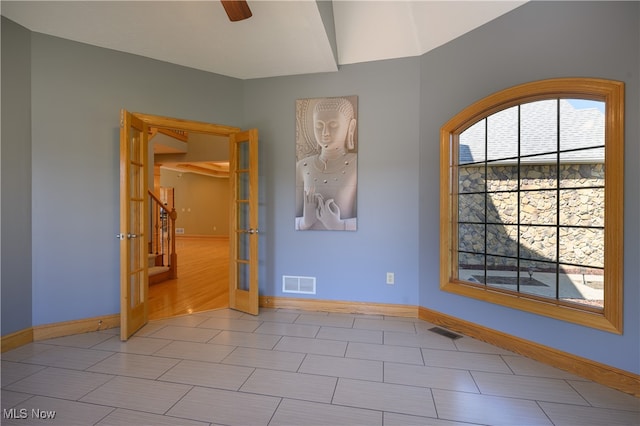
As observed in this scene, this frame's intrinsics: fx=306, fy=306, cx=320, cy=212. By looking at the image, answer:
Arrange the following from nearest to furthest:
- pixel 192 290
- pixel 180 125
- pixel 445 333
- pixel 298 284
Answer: pixel 445 333, pixel 180 125, pixel 298 284, pixel 192 290

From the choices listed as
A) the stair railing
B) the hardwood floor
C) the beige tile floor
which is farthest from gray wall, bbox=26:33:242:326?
the stair railing

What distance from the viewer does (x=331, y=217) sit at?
3496 mm

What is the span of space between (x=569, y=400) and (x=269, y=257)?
9.38 feet

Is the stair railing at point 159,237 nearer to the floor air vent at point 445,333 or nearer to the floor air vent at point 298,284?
the floor air vent at point 298,284

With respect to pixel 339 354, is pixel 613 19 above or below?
above

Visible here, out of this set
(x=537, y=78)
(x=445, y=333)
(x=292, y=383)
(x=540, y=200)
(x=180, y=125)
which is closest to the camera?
(x=292, y=383)

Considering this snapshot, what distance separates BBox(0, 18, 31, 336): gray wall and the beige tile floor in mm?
424

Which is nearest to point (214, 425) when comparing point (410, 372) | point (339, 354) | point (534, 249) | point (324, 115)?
point (339, 354)

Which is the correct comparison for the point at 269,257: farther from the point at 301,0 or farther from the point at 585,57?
the point at 585,57

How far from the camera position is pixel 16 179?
2.62 meters

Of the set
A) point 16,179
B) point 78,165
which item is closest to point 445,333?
point 78,165

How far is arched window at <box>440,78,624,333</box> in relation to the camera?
206 cm

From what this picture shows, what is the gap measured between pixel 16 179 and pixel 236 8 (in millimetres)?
2368

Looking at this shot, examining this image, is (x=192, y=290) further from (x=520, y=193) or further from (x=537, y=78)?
(x=537, y=78)
